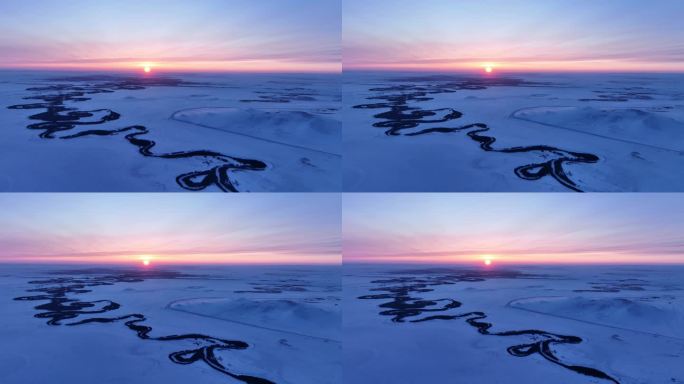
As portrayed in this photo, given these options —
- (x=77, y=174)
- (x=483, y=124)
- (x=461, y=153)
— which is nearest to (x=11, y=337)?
(x=77, y=174)

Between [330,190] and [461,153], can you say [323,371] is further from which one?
[461,153]

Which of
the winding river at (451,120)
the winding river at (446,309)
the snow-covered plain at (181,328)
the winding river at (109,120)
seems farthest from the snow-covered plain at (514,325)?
the winding river at (109,120)

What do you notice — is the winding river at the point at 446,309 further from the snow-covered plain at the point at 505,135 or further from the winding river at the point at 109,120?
the winding river at the point at 109,120

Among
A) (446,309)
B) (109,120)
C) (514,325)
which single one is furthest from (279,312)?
(109,120)

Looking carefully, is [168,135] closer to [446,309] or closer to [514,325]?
[446,309]

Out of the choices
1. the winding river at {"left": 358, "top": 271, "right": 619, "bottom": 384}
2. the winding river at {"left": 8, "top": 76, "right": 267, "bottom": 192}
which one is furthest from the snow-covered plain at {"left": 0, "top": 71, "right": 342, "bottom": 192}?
the winding river at {"left": 358, "top": 271, "right": 619, "bottom": 384}

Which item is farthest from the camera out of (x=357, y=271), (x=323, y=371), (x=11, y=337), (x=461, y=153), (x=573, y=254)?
(x=573, y=254)
